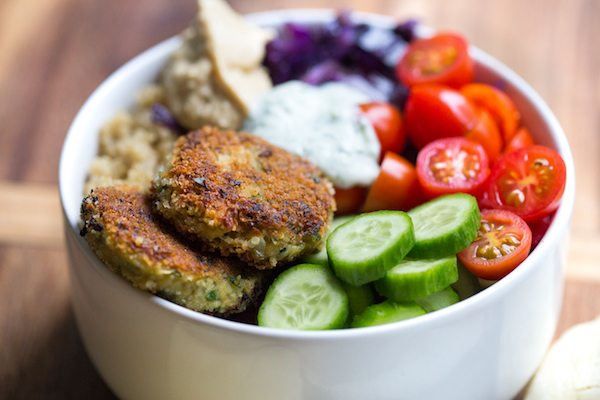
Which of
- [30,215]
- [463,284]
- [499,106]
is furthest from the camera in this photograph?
[30,215]

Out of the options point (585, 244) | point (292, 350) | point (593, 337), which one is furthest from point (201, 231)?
point (585, 244)

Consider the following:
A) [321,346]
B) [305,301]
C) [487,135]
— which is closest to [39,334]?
[305,301]

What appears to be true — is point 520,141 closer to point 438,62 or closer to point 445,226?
point 438,62

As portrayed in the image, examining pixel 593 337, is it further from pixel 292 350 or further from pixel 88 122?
pixel 88 122

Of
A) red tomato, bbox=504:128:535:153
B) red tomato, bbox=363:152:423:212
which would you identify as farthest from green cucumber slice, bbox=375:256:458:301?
red tomato, bbox=504:128:535:153

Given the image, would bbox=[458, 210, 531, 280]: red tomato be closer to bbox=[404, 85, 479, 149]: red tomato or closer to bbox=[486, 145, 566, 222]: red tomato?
bbox=[486, 145, 566, 222]: red tomato

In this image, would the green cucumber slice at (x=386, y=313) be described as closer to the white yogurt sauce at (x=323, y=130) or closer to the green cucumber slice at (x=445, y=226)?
the green cucumber slice at (x=445, y=226)
